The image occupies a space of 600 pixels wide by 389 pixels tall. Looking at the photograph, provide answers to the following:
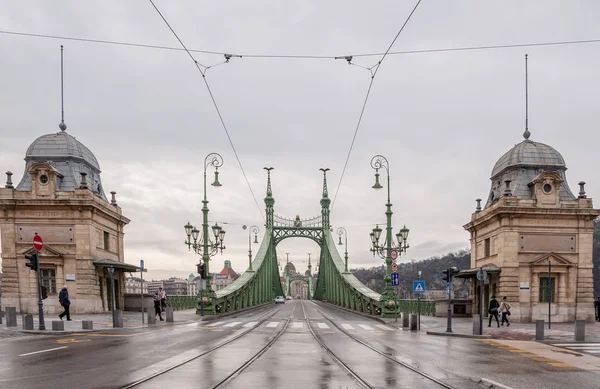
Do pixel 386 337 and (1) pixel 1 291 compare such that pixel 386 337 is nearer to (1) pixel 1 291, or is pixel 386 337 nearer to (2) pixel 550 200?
(2) pixel 550 200

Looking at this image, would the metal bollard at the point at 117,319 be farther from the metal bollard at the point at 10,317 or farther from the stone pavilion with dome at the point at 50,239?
the stone pavilion with dome at the point at 50,239

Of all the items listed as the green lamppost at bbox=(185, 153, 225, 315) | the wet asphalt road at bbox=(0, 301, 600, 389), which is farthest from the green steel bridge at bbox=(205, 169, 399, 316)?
the wet asphalt road at bbox=(0, 301, 600, 389)

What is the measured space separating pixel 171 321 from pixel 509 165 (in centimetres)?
2270

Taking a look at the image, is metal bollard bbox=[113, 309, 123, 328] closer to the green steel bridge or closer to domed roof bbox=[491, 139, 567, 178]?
the green steel bridge

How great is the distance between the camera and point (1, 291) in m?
32.8

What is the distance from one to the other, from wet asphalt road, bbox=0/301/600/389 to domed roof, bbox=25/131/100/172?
67.9ft

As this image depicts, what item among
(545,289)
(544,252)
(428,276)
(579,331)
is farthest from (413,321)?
(428,276)

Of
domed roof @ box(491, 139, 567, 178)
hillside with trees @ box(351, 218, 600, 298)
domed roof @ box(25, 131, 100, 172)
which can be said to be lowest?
hillside with trees @ box(351, 218, 600, 298)

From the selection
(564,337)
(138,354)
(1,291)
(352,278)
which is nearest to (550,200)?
(564,337)

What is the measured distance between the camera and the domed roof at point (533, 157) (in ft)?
111

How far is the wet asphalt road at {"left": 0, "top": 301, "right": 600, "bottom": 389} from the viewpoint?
32.9 ft

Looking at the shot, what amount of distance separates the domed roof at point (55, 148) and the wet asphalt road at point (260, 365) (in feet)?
67.9

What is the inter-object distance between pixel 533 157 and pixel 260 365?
1083 inches

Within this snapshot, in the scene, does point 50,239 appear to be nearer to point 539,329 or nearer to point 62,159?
point 62,159
